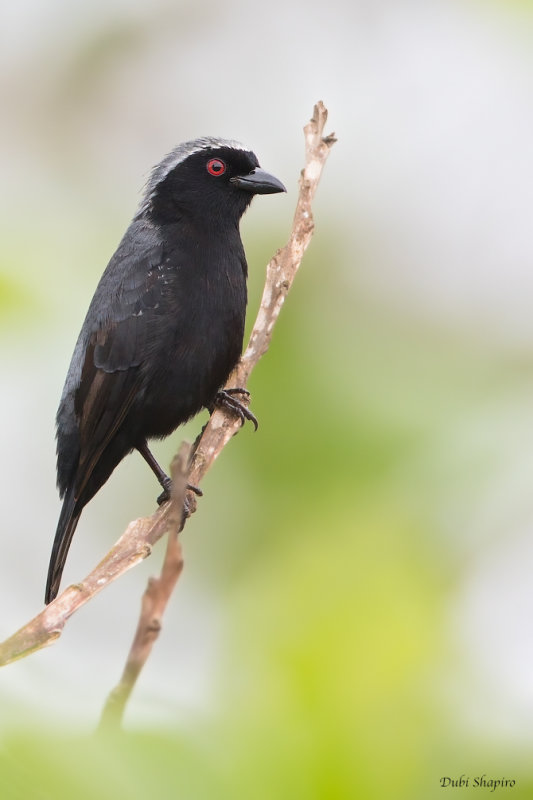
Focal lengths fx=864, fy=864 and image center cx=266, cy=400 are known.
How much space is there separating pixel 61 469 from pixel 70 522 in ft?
1.17

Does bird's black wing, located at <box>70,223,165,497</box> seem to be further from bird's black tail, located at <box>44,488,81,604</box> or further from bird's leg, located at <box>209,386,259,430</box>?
bird's leg, located at <box>209,386,259,430</box>

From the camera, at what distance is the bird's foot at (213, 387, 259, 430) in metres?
4.14

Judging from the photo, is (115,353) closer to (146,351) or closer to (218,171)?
(146,351)

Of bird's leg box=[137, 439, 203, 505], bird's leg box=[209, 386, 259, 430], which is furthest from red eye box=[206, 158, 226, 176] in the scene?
bird's leg box=[137, 439, 203, 505]

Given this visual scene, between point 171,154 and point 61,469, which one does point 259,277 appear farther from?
point 61,469

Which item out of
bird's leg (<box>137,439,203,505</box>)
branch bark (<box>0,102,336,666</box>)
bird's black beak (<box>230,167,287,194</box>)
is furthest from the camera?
bird's black beak (<box>230,167,287,194</box>)

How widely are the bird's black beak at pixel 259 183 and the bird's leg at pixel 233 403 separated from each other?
1236mm

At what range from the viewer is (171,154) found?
5.21 m

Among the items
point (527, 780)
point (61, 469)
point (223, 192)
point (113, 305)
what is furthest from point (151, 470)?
point (527, 780)

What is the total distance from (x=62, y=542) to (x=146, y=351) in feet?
3.43

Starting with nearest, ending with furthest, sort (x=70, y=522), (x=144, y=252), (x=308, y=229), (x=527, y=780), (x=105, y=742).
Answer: (x=105, y=742)
(x=527, y=780)
(x=308, y=229)
(x=70, y=522)
(x=144, y=252)

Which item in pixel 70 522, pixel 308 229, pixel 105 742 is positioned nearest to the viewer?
pixel 105 742

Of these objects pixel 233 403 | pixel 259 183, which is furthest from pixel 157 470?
pixel 259 183

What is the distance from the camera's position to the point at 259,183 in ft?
16.3
